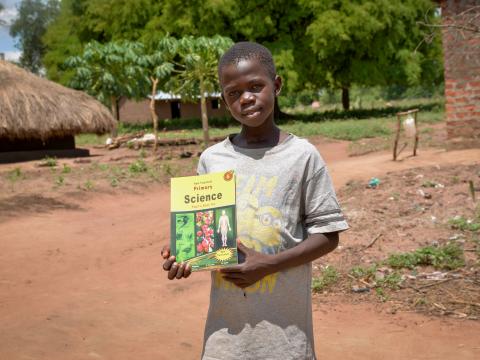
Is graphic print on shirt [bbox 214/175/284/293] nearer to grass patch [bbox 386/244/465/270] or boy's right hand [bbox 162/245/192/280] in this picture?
boy's right hand [bbox 162/245/192/280]

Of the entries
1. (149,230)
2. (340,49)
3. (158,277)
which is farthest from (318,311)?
(340,49)

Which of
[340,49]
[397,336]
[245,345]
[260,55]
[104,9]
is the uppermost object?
[104,9]

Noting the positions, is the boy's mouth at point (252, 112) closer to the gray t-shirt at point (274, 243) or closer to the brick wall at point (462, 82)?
the gray t-shirt at point (274, 243)

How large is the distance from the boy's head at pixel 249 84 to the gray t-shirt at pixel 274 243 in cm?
11

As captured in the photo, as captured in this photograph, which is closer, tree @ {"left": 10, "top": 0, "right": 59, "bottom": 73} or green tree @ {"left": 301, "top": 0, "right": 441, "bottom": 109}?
green tree @ {"left": 301, "top": 0, "right": 441, "bottom": 109}

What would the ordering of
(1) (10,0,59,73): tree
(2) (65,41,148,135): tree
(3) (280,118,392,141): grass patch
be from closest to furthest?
1. (3) (280,118,392,141): grass patch
2. (2) (65,41,148,135): tree
3. (1) (10,0,59,73): tree

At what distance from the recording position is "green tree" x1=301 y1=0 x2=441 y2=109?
23250 millimetres

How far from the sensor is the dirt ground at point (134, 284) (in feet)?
12.0

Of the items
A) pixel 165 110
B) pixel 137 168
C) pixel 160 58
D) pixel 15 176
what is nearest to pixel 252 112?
pixel 137 168

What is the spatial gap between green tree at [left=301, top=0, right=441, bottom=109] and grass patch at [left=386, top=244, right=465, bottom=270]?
62.2ft

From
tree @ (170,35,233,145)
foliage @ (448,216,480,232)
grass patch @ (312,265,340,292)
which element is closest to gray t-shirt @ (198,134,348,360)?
grass patch @ (312,265,340,292)

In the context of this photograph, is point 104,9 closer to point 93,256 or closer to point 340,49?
point 340,49

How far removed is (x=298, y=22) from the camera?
85.9 feet

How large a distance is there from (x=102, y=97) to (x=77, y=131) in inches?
295
